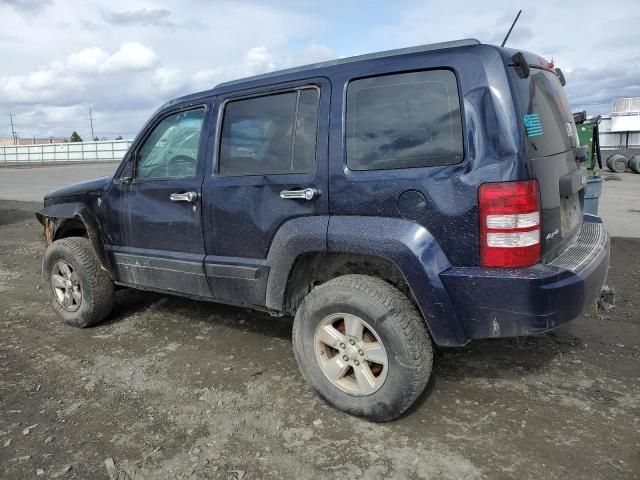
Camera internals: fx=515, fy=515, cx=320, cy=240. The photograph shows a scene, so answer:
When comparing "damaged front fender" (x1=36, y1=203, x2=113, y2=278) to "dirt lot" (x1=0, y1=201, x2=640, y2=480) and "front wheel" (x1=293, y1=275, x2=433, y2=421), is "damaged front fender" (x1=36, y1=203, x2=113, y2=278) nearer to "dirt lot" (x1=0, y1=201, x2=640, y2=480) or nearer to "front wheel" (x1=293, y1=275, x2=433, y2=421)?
→ "dirt lot" (x1=0, y1=201, x2=640, y2=480)

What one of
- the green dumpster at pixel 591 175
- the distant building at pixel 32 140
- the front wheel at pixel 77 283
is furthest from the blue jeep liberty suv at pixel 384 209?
the distant building at pixel 32 140

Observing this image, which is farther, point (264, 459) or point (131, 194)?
point (131, 194)

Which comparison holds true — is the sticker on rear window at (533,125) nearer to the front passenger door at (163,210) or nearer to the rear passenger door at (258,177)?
the rear passenger door at (258,177)

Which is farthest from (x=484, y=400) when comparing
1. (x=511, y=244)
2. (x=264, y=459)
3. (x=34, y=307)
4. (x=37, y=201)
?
(x=37, y=201)

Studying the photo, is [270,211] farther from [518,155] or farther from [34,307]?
[34,307]

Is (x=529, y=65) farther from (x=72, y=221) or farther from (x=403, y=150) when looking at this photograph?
(x=72, y=221)

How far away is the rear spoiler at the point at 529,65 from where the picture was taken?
2.65 meters

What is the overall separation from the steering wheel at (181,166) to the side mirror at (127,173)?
0.41 meters

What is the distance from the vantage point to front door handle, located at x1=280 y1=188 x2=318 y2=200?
9.80 ft

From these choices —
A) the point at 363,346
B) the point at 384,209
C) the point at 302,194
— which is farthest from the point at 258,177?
the point at 363,346

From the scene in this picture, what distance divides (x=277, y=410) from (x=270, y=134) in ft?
5.62

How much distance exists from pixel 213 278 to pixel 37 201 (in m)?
12.7

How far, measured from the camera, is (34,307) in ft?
17.1

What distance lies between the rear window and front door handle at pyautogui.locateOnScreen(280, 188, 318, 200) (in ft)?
3.86
